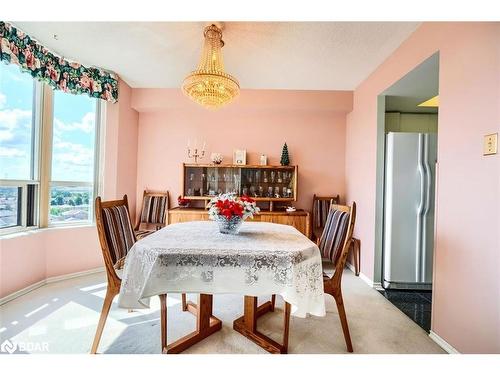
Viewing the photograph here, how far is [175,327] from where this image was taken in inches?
73.4

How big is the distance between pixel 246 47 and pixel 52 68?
2.13 m

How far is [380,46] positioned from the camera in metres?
2.38

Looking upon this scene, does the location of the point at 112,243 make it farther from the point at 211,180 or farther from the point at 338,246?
the point at 211,180

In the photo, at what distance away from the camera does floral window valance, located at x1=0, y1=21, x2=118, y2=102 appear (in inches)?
82.8

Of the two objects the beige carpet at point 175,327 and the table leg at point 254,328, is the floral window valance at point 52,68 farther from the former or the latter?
the table leg at point 254,328

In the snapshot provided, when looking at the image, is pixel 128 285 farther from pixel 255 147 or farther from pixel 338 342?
pixel 255 147

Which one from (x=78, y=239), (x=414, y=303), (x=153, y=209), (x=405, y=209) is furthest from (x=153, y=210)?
(x=414, y=303)

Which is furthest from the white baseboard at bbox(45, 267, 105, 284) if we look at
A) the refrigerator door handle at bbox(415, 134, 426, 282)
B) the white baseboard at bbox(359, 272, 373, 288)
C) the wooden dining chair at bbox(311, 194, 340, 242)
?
the refrigerator door handle at bbox(415, 134, 426, 282)

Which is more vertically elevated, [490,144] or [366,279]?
[490,144]

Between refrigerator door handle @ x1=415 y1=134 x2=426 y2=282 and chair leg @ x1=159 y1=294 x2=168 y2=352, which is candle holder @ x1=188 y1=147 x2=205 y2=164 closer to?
chair leg @ x1=159 y1=294 x2=168 y2=352

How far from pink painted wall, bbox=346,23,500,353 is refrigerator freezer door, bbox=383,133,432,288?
839mm

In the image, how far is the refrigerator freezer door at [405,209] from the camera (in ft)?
8.60

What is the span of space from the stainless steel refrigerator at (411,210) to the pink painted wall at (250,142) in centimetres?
→ 114
